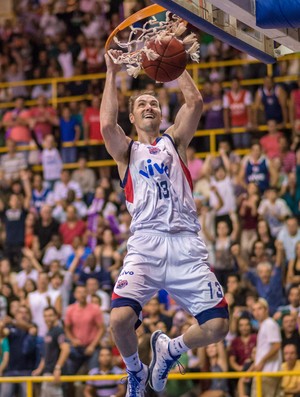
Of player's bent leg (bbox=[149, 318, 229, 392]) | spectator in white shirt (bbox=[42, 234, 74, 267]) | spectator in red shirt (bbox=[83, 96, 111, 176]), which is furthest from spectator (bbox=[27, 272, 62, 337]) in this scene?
player's bent leg (bbox=[149, 318, 229, 392])

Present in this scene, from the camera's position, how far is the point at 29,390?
14.1 m

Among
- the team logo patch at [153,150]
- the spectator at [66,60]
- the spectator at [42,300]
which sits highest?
the spectator at [66,60]

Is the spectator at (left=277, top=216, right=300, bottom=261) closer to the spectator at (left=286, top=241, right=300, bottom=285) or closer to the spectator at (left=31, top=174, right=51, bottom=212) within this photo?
the spectator at (left=286, top=241, right=300, bottom=285)

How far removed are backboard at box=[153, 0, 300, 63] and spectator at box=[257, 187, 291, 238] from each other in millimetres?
6324

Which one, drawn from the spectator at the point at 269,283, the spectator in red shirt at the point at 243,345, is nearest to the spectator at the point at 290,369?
the spectator in red shirt at the point at 243,345

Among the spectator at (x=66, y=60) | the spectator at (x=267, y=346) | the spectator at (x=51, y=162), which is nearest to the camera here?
the spectator at (x=267, y=346)

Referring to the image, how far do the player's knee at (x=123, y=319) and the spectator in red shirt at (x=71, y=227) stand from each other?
8689mm

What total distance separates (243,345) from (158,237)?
15.8 ft

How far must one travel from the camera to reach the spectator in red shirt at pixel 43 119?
824 inches

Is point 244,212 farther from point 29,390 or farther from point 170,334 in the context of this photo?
point 29,390

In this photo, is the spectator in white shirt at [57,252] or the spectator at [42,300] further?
the spectator in white shirt at [57,252]

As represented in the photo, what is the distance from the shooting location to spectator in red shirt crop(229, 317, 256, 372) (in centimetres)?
1423

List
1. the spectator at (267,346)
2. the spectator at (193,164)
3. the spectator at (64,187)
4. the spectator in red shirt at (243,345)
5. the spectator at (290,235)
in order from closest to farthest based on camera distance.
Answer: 1. the spectator at (267,346)
2. the spectator in red shirt at (243,345)
3. the spectator at (290,235)
4. the spectator at (193,164)
5. the spectator at (64,187)

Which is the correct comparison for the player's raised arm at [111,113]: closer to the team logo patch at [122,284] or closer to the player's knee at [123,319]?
the team logo patch at [122,284]
